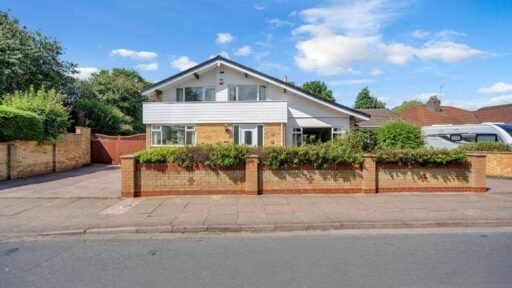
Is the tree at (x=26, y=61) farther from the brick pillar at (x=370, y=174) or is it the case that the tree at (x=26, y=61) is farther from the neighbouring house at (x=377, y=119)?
the neighbouring house at (x=377, y=119)

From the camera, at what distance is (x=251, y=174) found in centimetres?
926

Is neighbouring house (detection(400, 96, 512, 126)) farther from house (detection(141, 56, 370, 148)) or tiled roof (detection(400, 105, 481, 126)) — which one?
house (detection(141, 56, 370, 148))

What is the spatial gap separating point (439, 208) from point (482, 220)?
1046mm

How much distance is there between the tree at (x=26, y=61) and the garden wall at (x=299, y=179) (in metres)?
15.1

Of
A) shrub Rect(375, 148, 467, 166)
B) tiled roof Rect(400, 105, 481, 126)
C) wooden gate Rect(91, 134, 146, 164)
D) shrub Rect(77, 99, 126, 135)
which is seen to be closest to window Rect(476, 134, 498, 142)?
shrub Rect(375, 148, 467, 166)

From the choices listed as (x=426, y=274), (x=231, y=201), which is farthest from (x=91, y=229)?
(x=426, y=274)

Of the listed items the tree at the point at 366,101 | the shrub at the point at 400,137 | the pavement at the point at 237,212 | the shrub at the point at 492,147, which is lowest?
the pavement at the point at 237,212

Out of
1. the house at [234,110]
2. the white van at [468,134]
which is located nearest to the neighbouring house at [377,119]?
the white van at [468,134]

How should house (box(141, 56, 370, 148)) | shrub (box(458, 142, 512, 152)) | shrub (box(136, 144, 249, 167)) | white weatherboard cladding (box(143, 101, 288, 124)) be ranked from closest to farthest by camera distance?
shrub (box(136, 144, 249, 167))
shrub (box(458, 142, 512, 152))
white weatherboard cladding (box(143, 101, 288, 124))
house (box(141, 56, 370, 148))

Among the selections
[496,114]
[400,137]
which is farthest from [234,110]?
[496,114]

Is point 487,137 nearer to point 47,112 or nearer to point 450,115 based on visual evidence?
point 450,115

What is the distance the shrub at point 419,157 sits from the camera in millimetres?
9586

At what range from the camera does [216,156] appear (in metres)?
9.21

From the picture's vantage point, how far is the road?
4008 millimetres
